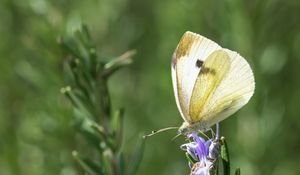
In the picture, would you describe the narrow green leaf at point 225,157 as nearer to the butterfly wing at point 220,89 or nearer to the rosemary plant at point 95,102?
the butterfly wing at point 220,89

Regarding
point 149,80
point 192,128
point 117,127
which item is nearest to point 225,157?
point 192,128

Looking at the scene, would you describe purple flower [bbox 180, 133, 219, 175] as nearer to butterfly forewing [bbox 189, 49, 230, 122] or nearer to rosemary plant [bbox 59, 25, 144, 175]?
butterfly forewing [bbox 189, 49, 230, 122]

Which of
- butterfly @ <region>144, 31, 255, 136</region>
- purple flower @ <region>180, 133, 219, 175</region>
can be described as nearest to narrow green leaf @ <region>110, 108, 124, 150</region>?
butterfly @ <region>144, 31, 255, 136</region>

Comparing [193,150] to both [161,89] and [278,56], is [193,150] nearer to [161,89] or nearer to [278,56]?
[278,56]

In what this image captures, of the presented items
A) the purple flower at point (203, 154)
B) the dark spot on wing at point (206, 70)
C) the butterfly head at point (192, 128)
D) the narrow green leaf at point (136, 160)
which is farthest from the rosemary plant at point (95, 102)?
the purple flower at point (203, 154)

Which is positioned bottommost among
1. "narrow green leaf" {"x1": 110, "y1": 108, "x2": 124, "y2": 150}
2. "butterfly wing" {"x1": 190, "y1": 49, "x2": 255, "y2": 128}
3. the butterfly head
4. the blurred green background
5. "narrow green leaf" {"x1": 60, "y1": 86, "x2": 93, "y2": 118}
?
the butterfly head

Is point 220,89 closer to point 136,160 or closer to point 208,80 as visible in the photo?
point 208,80

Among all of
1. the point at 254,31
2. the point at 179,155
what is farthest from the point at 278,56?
the point at 179,155

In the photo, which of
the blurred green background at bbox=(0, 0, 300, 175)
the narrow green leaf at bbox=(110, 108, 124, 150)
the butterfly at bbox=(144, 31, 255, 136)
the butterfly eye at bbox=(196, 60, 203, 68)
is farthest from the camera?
the blurred green background at bbox=(0, 0, 300, 175)
